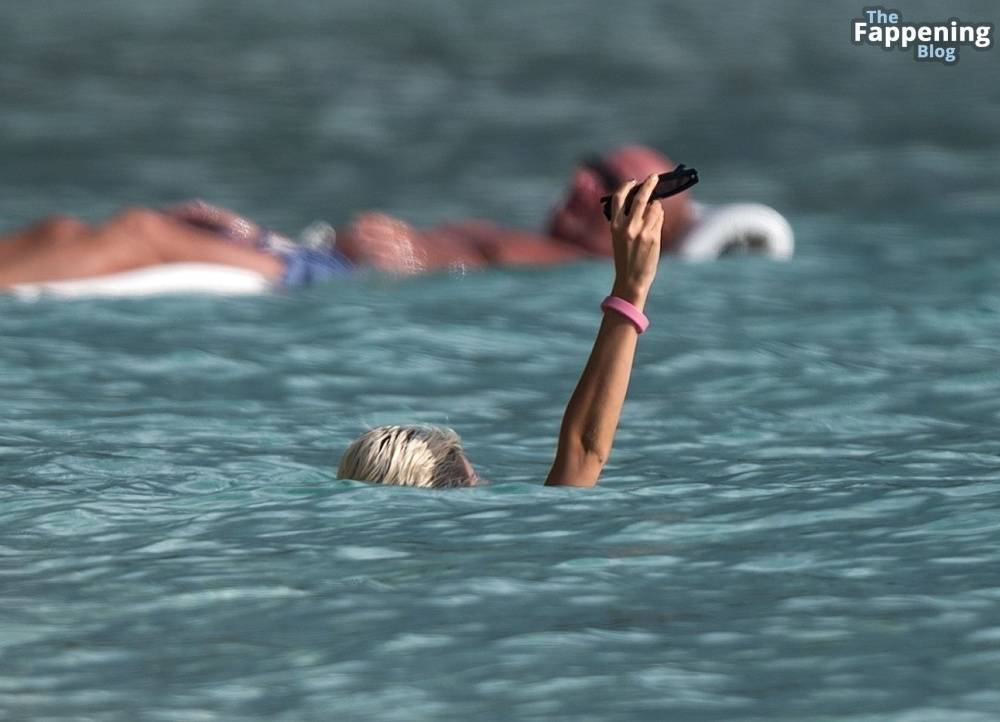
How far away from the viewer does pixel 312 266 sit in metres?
9.24

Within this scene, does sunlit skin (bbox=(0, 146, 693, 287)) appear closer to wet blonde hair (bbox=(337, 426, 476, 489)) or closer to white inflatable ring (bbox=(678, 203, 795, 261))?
white inflatable ring (bbox=(678, 203, 795, 261))

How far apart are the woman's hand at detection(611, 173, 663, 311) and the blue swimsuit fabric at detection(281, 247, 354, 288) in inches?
191

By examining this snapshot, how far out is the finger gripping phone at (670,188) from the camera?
4129 millimetres

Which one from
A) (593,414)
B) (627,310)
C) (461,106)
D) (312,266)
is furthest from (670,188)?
(461,106)

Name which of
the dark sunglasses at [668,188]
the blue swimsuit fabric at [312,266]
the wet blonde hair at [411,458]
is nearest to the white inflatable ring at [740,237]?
the blue swimsuit fabric at [312,266]

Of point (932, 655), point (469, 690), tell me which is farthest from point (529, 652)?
point (932, 655)

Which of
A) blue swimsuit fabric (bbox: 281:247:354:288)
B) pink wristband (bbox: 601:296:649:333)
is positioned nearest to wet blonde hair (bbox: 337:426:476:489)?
pink wristband (bbox: 601:296:649:333)

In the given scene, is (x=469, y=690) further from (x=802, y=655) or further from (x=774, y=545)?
(x=774, y=545)

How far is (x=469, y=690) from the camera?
3.51 metres

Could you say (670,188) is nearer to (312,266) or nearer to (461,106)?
(312,266)

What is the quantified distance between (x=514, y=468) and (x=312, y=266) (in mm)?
3958

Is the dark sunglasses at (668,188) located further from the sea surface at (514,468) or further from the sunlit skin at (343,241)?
the sunlit skin at (343,241)

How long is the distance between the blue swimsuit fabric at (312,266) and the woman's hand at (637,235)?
4.86 metres

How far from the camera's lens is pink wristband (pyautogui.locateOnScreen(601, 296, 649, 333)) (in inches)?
171
